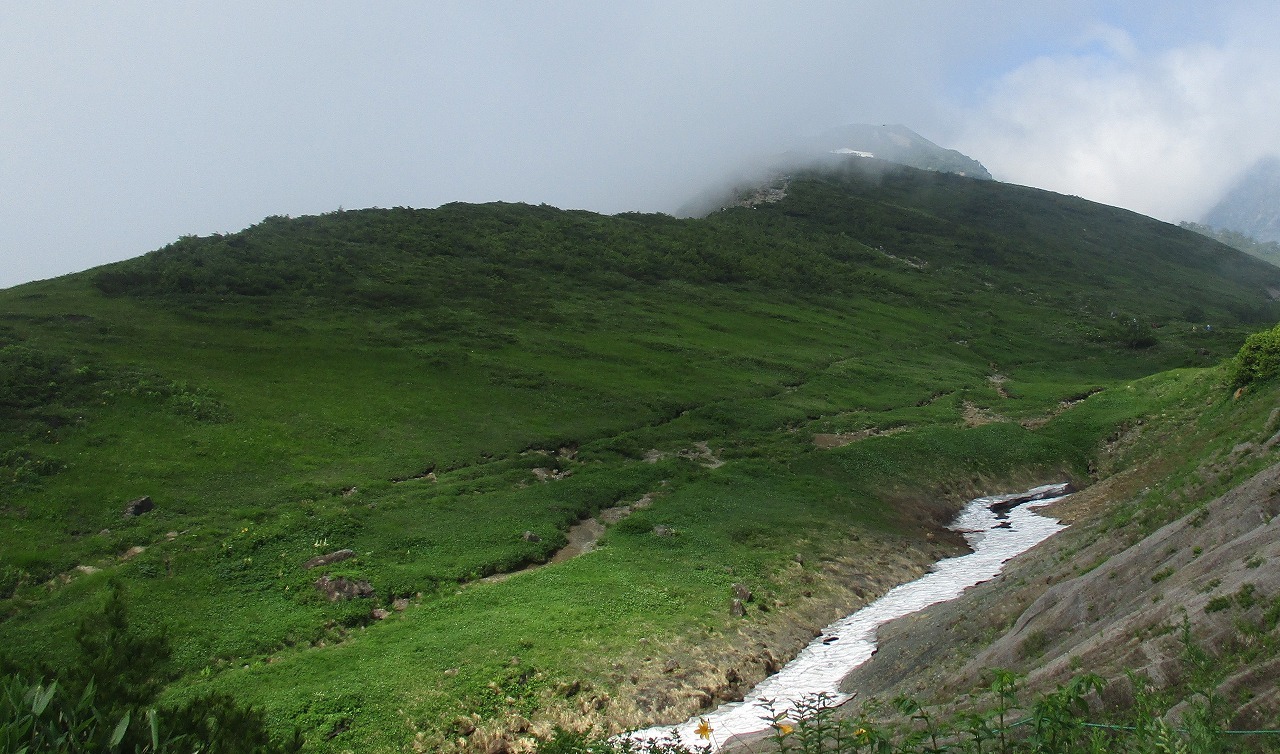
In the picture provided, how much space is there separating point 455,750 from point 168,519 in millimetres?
25801

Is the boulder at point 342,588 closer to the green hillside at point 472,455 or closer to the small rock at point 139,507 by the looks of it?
the green hillside at point 472,455

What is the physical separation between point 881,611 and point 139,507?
40740 millimetres

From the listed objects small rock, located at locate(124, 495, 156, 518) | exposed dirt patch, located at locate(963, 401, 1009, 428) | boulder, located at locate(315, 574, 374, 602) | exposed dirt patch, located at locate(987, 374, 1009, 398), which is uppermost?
exposed dirt patch, located at locate(987, 374, 1009, 398)

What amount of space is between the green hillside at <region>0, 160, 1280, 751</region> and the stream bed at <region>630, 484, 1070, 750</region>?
1.35 metres

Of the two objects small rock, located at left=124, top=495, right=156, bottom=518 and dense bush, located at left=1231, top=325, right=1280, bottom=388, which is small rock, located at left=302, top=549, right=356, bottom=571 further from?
dense bush, located at left=1231, top=325, right=1280, bottom=388

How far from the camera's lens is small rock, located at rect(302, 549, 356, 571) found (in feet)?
124

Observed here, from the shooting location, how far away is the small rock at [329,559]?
3788 centimetres

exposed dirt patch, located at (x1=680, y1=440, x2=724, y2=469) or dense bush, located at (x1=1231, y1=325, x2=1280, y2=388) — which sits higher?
dense bush, located at (x1=1231, y1=325, x2=1280, y2=388)

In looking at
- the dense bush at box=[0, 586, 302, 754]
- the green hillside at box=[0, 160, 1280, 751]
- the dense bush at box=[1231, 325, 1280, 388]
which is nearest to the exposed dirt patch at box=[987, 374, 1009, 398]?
the green hillside at box=[0, 160, 1280, 751]

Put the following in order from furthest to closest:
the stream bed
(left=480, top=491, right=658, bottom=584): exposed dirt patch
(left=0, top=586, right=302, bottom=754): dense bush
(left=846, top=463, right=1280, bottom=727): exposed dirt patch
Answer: (left=480, top=491, right=658, bottom=584): exposed dirt patch < the stream bed < (left=846, top=463, right=1280, bottom=727): exposed dirt patch < (left=0, top=586, right=302, bottom=754): dense bush

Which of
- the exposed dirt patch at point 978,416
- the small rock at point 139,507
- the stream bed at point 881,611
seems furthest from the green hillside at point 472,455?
the exposed dirt patch at point 978,416

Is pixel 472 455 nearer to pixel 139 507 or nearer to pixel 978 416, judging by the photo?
pixel 139 507

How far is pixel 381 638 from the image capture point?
31.9 metres

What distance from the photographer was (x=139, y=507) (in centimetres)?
4241
